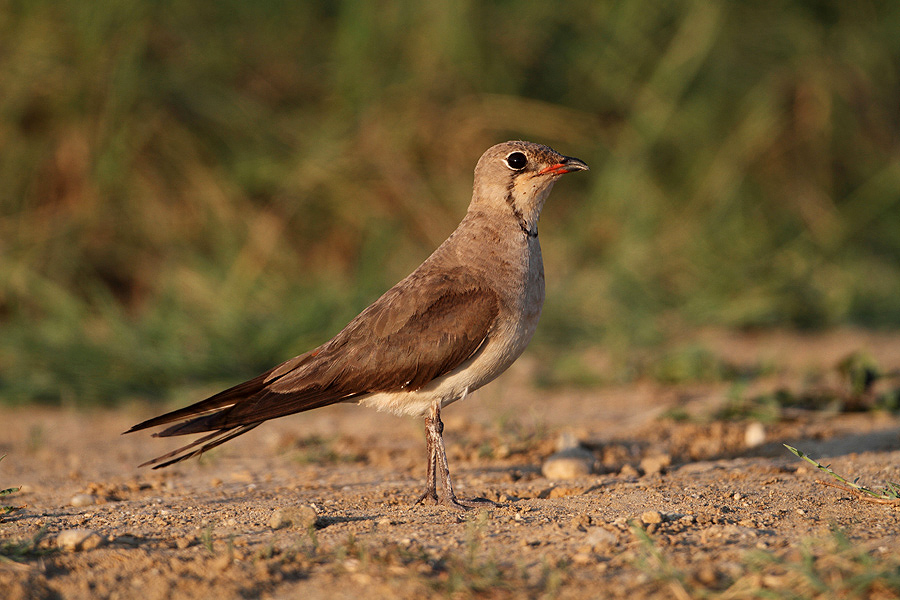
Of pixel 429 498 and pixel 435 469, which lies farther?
pixel 435 469

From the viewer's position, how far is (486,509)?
373cm

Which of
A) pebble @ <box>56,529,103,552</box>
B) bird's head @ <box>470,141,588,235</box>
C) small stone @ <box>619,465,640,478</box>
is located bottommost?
small stone @ <box>619,465,640,478</box>

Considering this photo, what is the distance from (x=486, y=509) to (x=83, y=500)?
1718 mm

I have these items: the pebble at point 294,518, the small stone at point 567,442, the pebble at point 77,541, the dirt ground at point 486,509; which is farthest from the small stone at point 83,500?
the small stone at point 567,442

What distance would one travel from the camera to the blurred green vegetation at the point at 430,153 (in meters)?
7.96

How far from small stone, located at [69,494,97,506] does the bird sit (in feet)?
1.46

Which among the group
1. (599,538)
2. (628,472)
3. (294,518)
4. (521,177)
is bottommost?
(599,538)

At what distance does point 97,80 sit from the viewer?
8305 mm

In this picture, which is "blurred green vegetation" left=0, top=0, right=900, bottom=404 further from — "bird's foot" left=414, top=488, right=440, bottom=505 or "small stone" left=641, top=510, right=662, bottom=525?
"small stone" left=641, top=510, right=662, bottom=525

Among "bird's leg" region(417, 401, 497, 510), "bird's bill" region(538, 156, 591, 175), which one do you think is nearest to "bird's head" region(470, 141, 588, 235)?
"bird's bill" region(538, 156, 591, 175)

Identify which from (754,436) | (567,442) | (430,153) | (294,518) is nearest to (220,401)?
(294,518)

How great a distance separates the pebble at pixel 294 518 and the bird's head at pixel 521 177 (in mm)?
1758

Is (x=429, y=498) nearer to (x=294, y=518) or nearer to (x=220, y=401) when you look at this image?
(x=294, y=518)

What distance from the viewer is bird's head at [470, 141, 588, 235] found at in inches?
175
